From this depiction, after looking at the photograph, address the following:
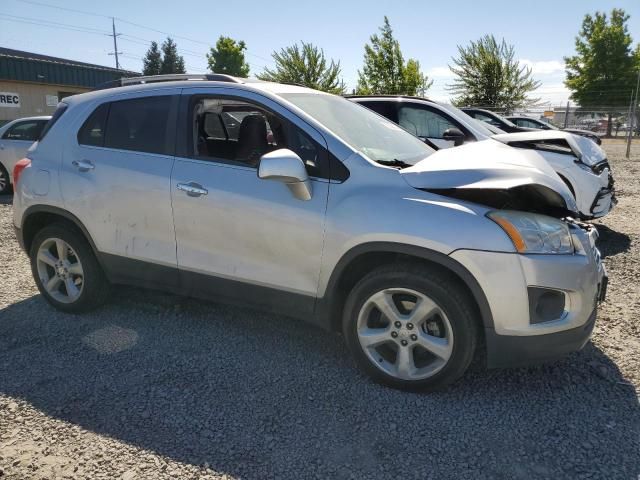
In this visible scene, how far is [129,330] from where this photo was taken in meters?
3.85

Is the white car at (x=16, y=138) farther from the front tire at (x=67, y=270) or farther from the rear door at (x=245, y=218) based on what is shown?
the rear door at (x=245, y=218)

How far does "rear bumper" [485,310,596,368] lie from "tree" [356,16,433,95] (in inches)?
1019

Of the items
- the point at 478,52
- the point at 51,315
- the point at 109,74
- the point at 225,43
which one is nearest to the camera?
the point at 51,315

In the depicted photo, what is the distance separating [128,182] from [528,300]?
8.74 ft

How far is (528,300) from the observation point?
262cm

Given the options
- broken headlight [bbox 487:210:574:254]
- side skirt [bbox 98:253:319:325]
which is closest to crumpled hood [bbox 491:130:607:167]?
broken headlight [bbox 487:210:574:254]

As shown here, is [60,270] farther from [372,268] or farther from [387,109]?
[387,109]

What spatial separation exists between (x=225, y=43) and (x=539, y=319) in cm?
5316

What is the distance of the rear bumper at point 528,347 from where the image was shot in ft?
8.77

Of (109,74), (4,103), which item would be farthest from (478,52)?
(4,103)

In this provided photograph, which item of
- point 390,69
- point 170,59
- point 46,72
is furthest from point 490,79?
point 170,59

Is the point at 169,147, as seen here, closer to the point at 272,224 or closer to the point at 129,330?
the point at 272,224

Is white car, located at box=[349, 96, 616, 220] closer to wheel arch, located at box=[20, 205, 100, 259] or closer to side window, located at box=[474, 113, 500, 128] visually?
wheel arch, located at box=[20, 205, 100, 259]

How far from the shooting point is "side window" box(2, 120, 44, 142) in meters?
9.77
